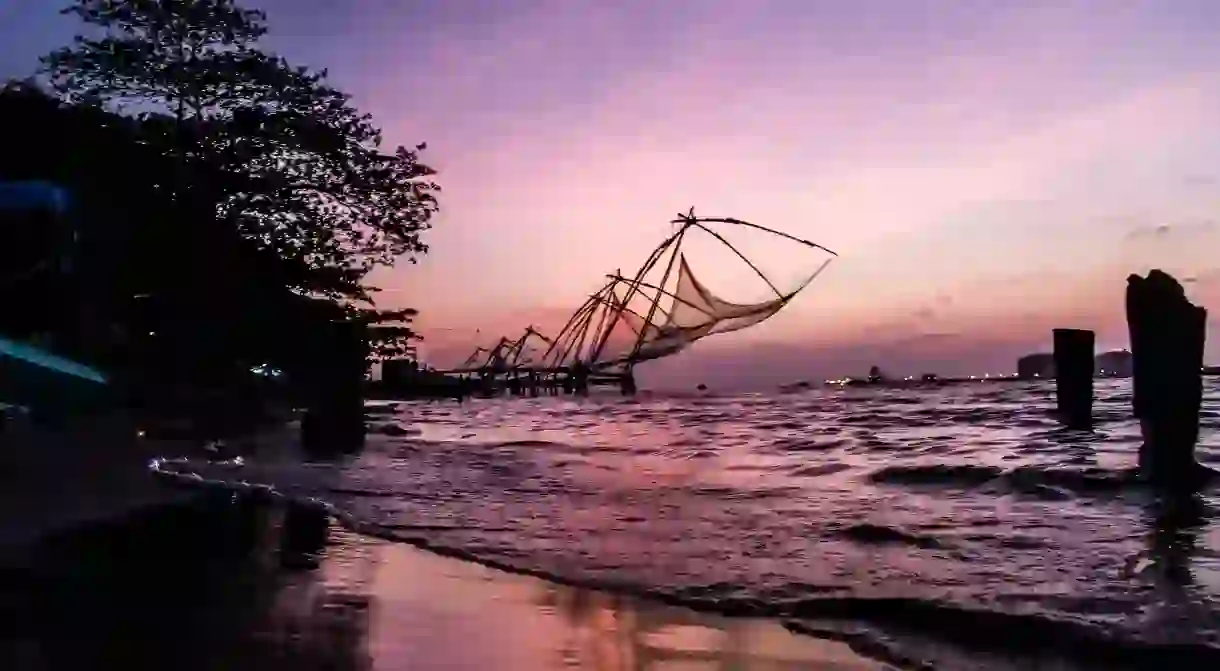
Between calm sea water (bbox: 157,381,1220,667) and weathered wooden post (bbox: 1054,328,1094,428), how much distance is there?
137cm

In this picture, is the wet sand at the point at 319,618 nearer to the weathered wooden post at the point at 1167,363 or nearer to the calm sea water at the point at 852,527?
the calm sea water at the point at 852,527

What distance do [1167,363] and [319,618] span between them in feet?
38.2

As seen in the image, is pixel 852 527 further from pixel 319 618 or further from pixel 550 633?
pixel 319 618

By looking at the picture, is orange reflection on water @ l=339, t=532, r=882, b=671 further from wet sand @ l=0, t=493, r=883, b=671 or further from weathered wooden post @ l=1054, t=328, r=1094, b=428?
weathered wooden post @ l=1054, t=328, r=1094, b=428

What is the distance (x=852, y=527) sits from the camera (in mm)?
8383

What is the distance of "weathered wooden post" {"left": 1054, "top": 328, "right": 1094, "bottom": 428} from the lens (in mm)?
19672

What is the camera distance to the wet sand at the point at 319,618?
3.85 metres

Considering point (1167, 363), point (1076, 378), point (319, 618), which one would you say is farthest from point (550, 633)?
point (1076, 378)

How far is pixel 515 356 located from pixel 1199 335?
40141 millimetres

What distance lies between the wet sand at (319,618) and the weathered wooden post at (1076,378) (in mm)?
16283

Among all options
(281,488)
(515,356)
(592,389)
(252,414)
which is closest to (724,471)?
(281,488)

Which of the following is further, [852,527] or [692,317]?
[692,317]

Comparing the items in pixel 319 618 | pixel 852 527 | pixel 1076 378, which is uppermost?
pixel 1076 378

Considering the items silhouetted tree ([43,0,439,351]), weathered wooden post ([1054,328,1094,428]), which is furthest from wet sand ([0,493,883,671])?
weathered wooden post ([1054,328,1094,428])
